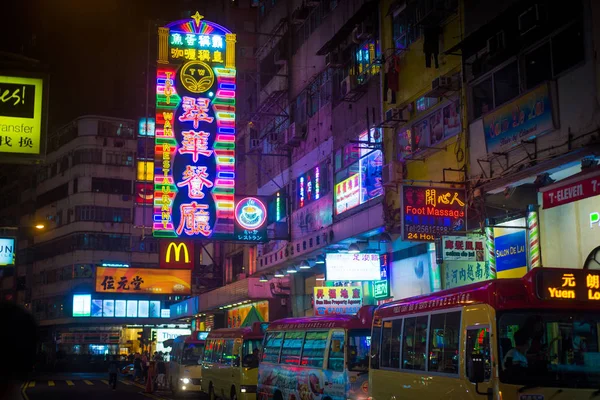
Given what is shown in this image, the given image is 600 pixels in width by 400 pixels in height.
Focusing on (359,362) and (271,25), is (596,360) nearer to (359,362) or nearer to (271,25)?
(359,362)

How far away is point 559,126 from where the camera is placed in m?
14.7

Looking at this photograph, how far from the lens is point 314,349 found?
16.6 metres

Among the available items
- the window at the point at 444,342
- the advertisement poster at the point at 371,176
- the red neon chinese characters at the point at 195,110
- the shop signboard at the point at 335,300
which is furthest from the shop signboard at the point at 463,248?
the red neon chinese characters at the point at 195,110

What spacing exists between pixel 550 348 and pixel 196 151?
20.4 meters

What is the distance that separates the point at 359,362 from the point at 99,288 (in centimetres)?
4153

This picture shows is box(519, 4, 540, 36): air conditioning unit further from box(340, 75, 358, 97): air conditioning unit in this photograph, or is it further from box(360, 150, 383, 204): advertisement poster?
box(340, 75, 358, 97): air conditioning unit

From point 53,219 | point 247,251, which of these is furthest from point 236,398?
point 53,219

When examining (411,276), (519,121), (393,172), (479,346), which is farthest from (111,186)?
(479,346)

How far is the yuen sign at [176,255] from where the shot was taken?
41.5 m

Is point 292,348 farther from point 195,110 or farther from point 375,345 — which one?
point 195,110

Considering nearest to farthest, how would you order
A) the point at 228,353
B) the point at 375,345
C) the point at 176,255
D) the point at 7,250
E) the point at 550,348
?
the point at 550,348
the point at 375,345
the point at 228,353
the point at 7,250
the point at 176,255

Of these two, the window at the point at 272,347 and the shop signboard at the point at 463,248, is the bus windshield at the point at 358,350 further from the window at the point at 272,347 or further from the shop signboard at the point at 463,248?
the window at the point at 272,347

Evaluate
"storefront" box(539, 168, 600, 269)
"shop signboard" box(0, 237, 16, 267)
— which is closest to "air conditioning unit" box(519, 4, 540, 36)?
"storefront" box(539, 168, 600, 269)

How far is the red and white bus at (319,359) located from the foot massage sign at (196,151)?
9522 mm
